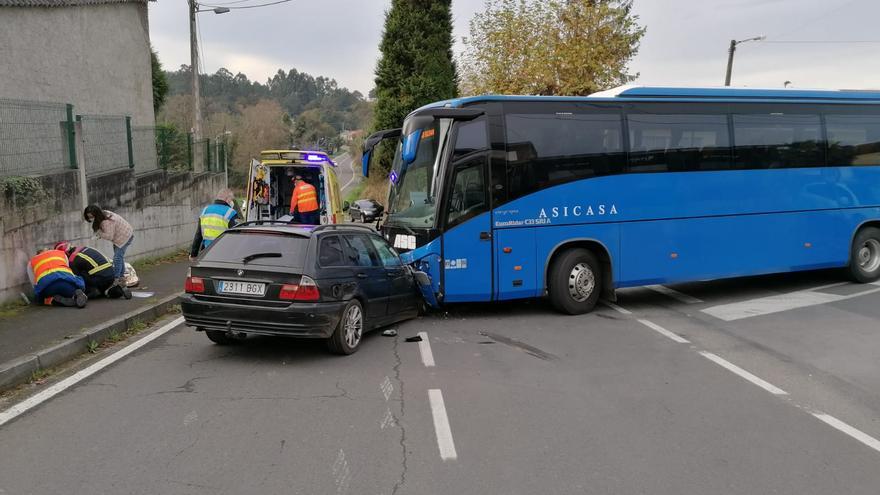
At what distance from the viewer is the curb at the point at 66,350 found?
6184mm

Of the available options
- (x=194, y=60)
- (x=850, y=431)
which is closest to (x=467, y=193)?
(x=850, y=431)

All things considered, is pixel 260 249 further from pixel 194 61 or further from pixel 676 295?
pixel 194 61

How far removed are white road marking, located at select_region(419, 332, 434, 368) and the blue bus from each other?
93 cm

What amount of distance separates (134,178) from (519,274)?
940 centimetres

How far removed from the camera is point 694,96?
10633 mm

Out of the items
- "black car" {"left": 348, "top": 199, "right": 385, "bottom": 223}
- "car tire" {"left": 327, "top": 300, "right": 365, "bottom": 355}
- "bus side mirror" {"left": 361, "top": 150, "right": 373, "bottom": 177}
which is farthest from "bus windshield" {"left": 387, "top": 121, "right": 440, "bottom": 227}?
"black car" {"left": 348, "top": 199, "right": 385, "bottom": 223}

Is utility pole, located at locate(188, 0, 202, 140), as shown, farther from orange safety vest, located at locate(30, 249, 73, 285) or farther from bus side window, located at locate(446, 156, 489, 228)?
bus side window, located at locate(446, 156, 489, 228)

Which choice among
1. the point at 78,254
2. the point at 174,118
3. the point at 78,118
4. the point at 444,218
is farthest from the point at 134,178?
the point at 174,118

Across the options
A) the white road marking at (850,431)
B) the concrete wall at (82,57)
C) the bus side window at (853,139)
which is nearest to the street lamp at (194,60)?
the concrete wall at (82,57)

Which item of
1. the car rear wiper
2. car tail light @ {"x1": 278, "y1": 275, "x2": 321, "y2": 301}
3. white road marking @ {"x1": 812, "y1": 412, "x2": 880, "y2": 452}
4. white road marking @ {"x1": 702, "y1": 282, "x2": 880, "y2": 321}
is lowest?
white road marking @ {"x1": 812, "y1": 412, "x2": 880, "y2": 452}

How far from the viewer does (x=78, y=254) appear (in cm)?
975

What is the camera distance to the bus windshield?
364 inches

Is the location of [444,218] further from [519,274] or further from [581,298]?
[581,298]

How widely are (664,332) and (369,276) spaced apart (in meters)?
4.02
